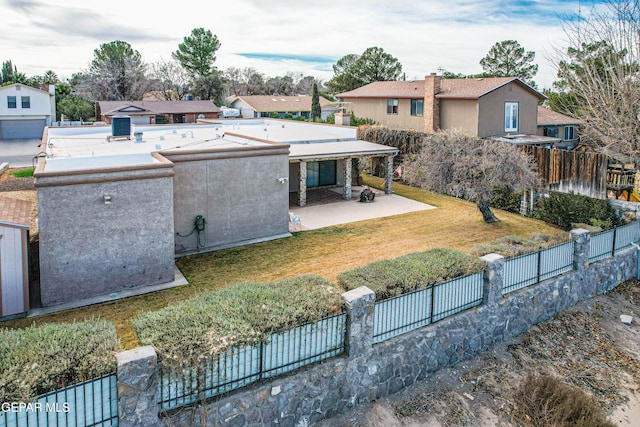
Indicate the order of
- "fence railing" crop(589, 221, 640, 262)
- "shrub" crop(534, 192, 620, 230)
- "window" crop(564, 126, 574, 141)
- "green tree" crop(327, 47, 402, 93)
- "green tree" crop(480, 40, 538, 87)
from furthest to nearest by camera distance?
"green tree" crop(327, 47, 402, 93) < "green tree" crop(480, 40, 538, 87) < "window" crop(564, 126, 574, 141) < "shrub" crop(534, 192, 620, 230) < "fence railing" crop(589, 221, 640, 262)

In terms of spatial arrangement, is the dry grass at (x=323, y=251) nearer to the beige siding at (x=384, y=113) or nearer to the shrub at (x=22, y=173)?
the beige siding at (x=384, y=113)

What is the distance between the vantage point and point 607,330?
13.5 metres

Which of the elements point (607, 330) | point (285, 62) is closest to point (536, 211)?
point (607, 330)

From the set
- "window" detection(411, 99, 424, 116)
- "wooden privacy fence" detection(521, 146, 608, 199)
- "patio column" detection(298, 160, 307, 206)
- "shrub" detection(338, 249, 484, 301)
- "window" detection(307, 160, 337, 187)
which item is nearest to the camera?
"shrub" detection(338, 249, 484, 301)

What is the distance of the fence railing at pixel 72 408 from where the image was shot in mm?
6259

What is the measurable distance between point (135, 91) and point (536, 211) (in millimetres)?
58190

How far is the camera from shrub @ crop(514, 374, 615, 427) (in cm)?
927

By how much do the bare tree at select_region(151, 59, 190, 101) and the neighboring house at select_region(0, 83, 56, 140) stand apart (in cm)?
2000

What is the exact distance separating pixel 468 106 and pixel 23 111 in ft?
152

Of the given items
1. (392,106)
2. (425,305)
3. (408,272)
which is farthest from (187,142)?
(392,106)

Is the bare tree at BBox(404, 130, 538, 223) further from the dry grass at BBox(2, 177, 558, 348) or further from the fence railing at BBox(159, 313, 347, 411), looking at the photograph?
the fence railing at BBox(159, 313, 347, 411)

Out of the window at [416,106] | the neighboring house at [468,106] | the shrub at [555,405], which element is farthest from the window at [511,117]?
the shrub at [555,405]

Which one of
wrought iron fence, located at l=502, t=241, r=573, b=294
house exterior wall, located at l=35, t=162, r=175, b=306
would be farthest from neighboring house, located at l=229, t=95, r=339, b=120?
wrought iron fence, located at l=502, t=241, r=573, b=294

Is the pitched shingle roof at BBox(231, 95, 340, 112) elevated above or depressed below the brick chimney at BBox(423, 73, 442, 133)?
above
